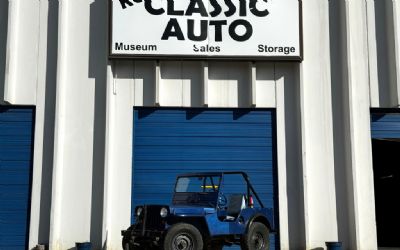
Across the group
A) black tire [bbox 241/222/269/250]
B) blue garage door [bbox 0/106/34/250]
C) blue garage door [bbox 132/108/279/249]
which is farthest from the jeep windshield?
blue garage door [bbox 0/106/34/250]

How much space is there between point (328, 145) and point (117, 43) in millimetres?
5271

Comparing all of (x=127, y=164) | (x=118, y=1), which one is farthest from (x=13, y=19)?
(x=127, y=164)

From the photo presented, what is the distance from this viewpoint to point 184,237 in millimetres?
9516

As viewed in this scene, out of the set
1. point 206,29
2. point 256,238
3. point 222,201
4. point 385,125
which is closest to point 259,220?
point 256,238

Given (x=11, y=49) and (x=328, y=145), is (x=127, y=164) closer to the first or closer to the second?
(x=11, y=49)

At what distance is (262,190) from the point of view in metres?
11.4

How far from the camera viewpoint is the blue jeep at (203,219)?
952 centimetres

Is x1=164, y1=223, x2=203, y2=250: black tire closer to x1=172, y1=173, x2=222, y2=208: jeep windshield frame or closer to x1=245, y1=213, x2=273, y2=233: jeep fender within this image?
x1=172, y1=173, x2=222, y2=208: jeep windshield frame

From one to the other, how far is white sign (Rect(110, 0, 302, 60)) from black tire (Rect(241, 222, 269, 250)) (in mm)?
3781

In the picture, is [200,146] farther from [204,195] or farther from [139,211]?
[139,211]

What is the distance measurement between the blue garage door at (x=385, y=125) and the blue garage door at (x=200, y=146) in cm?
A: 242

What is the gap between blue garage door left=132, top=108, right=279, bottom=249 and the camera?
1138 cm

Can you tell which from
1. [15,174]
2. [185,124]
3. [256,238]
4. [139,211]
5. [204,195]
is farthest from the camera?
[185,124]

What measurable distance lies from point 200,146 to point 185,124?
611 millimetres
